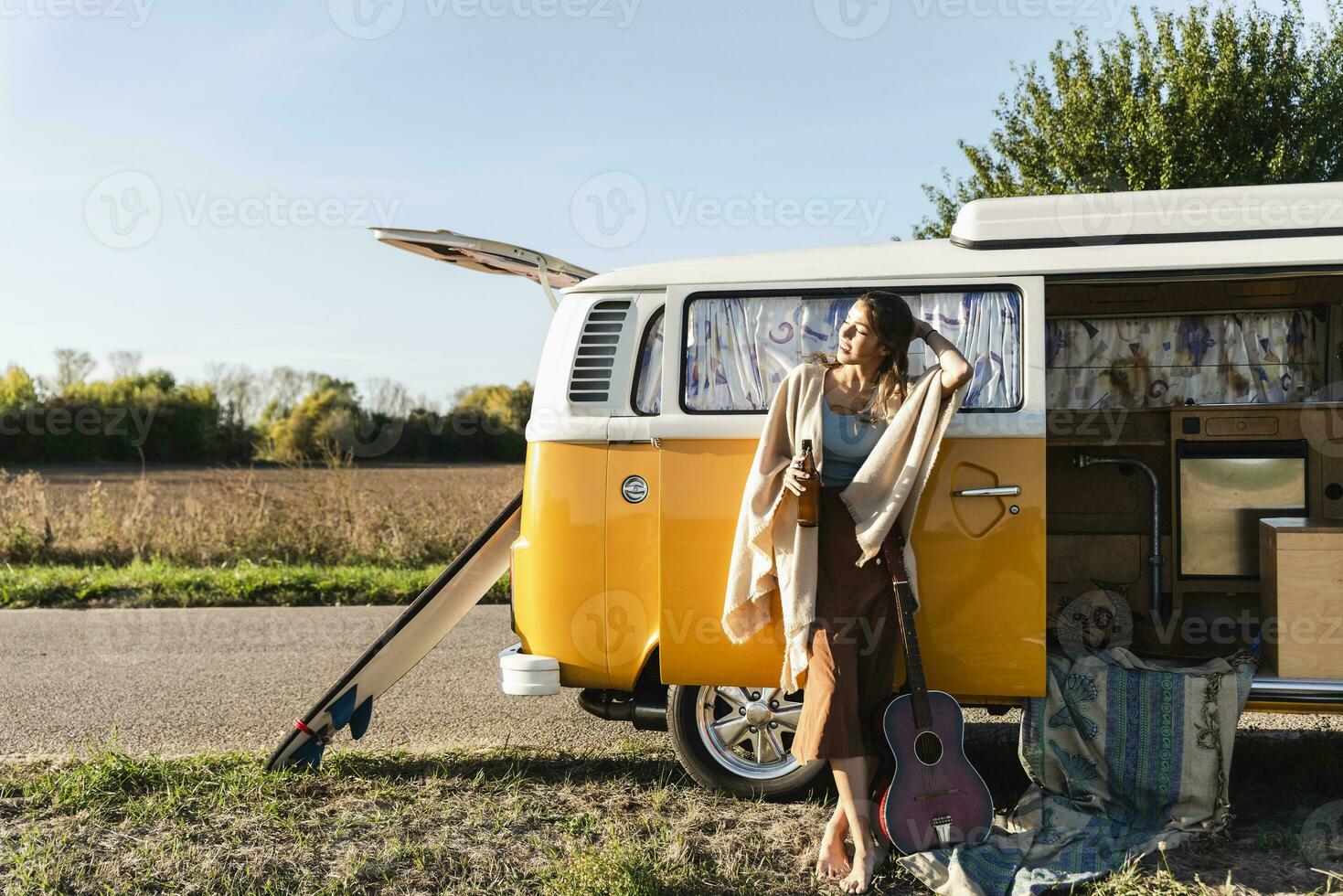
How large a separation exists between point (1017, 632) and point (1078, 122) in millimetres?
13197

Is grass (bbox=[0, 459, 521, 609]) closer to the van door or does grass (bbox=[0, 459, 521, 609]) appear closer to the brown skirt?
the van door

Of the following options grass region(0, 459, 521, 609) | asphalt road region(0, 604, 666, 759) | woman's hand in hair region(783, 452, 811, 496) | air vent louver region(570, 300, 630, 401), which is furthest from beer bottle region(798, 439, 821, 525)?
grass region(0, 459, 521, 609)

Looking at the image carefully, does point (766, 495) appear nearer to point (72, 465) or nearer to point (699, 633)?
point (699, 633)

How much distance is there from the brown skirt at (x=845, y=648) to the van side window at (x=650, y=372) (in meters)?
0.90

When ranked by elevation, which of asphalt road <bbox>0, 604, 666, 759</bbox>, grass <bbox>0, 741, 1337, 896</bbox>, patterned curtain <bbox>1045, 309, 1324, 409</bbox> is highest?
patterned curtain <bbox>1045, 309, 1324, 409</bbox>

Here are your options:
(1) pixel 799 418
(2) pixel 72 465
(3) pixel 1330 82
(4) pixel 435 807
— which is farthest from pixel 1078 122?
(2) pixel 72 465

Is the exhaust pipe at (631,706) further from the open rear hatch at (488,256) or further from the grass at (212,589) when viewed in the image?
the grass at (212,589)

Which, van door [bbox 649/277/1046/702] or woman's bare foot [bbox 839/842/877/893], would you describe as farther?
van door [bbox 649/277/1046/702]

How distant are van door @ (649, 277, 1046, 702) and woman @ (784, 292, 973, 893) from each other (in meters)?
0.26

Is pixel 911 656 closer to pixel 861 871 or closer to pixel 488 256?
pixel 861 871

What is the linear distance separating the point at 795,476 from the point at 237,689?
4331 mm

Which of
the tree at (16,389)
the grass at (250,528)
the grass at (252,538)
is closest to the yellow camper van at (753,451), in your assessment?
the grass at (252,538)

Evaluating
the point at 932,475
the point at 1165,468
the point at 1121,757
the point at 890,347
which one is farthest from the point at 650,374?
the point at 1165,468

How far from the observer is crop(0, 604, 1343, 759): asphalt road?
5223 millimetres
